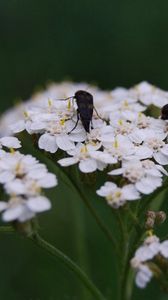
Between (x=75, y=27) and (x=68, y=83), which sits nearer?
(x=68, y=83)

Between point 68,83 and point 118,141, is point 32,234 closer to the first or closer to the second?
point 118,141

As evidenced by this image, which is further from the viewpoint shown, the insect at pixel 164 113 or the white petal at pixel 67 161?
the insect at pixel 164 113

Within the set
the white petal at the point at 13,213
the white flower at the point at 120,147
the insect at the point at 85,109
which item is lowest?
the white petal at the point at 13,213

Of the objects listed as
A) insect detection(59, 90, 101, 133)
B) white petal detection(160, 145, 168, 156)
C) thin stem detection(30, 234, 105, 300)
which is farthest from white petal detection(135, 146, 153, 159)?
thin stem detection(30, 234, 105, 300)

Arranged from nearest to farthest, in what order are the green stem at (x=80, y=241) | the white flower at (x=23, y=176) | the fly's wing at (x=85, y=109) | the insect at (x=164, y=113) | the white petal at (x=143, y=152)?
the white flower at (x=23, y=176), the white petal at (x=143, y=152), the fly's wing at (x=85, y=109), the insect at (x=164, y=113), the green stem at (x=80, y=241)

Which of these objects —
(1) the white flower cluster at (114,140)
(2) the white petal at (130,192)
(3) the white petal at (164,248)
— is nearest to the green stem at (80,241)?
(1) the white flower cluster at (114,140)

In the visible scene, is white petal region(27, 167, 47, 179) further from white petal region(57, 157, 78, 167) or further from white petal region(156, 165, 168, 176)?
white petal region(156, 165, 168, 176)

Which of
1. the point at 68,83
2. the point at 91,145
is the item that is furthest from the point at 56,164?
the point at 68,83

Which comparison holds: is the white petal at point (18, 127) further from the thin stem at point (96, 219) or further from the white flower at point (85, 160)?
the thin stem at point (96, 219)
